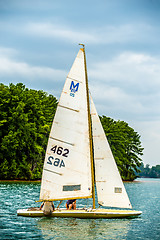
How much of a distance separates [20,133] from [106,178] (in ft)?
160

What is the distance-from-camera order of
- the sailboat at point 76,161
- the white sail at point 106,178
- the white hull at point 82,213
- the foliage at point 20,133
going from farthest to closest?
the foliage at point 20,133, the sailboat at point 76,161, the white sail at point 106,178, the white hull at point 82,213

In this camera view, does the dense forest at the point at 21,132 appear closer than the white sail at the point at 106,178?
No

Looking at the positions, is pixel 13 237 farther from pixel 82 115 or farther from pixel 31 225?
pixel 82 115

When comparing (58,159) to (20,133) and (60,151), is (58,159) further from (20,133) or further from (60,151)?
(20,133)

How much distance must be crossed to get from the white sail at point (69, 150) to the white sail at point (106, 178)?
0.61 m

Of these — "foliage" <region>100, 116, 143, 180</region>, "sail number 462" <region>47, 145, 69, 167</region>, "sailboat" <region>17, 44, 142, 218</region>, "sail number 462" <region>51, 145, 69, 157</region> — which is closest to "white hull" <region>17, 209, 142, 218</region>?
"sailboat" <region>17, 44, 142, 218</region>

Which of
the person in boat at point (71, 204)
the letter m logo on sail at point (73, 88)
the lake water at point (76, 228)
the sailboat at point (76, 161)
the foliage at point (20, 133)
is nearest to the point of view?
the lake water at point (76, 228)

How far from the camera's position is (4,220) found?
2205 centimetres

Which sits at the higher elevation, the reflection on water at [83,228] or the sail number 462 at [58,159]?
the sail number 462 at [58,159]

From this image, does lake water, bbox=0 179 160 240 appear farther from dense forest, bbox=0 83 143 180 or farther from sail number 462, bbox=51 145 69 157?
dense forest, bbox=0 83 143 180

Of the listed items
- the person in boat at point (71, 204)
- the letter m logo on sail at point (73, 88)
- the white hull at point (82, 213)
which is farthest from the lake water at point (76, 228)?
the letter m logo on sail at point (73, 88)

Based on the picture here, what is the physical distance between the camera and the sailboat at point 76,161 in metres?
22.9

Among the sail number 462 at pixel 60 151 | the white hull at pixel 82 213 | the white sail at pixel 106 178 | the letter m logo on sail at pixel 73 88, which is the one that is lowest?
the white hull at pixel 82 213

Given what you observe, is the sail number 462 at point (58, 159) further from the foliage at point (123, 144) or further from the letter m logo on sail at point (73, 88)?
the foliage at point (123, 144)
